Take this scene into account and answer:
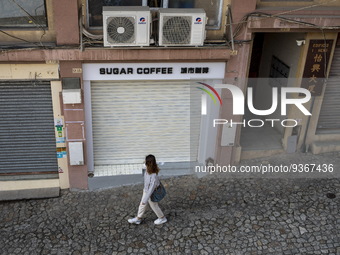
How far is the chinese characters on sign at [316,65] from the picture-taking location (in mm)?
10711

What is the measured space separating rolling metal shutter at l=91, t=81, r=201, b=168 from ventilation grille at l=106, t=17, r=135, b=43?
139 cm

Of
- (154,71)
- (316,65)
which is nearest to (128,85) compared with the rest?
(154,71)

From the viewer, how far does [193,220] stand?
374 inches

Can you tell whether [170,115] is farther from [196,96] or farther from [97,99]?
[97,99]

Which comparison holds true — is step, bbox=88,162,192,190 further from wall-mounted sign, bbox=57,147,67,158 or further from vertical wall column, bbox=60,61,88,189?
wall-mounted sign, bbox=57,147,67,158

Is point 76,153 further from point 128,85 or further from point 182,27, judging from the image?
point 182,27

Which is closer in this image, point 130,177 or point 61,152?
point 61,152

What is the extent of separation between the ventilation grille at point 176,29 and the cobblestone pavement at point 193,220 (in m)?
3.81

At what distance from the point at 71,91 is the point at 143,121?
2.12m

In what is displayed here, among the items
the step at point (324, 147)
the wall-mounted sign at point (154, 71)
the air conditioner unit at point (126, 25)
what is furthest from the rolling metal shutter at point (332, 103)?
the air conditioner unit at point (126, 25)

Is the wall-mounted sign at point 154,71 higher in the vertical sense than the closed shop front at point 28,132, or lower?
higher

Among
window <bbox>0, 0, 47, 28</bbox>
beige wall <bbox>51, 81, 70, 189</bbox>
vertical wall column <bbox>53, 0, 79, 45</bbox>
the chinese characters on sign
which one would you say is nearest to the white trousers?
beige wall <bbox>51, 81, 70, 189</bbox>

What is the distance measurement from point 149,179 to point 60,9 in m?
4.05

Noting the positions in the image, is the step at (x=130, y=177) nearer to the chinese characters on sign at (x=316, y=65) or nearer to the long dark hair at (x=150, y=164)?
the long dark hair at (x=150, y=164)
